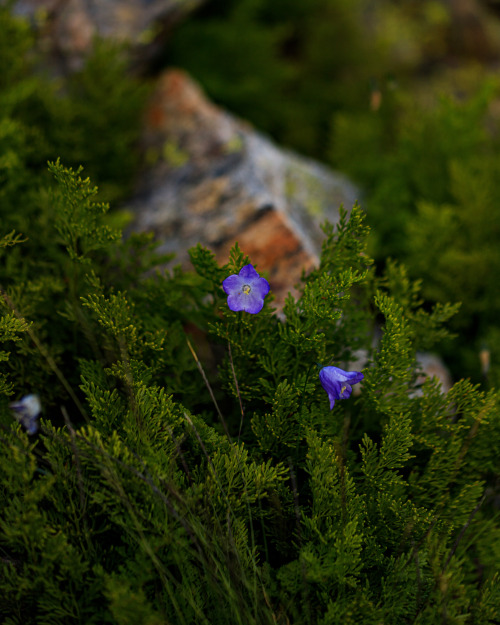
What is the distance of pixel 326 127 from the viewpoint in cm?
479

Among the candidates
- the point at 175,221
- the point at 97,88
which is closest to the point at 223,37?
the point at 97,88

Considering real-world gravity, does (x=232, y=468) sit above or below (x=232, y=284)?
below

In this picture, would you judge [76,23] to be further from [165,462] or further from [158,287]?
[165,462]

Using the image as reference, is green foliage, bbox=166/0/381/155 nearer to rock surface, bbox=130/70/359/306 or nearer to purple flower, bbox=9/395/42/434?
rock surface, bbox=130/70/359/306

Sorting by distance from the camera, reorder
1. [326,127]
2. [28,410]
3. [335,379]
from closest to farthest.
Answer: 1. [28,410]
2. [335,379]
3. [326,127]

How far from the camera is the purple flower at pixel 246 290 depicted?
61.2 inches

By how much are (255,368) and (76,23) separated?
3014 mm

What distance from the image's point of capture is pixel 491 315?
2.98m

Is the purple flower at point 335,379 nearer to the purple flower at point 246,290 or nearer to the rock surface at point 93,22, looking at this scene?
the purple flower at point 246,290

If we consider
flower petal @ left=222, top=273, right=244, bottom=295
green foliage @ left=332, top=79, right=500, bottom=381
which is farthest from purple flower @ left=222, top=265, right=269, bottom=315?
green foliage @ left=332, top=79, right=500, bottom=381

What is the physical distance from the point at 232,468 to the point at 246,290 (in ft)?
1.73

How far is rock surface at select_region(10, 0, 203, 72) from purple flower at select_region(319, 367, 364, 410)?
2.80m

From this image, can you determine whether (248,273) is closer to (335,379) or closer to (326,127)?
(335,379)

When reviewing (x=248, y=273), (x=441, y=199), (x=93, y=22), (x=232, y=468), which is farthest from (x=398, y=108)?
(x=232, y=468)
